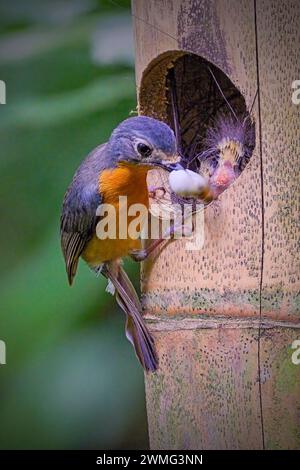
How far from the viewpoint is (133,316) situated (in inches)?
144

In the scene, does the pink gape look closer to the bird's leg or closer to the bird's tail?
the bird's leg

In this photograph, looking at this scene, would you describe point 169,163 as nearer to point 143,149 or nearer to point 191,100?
point 143,149

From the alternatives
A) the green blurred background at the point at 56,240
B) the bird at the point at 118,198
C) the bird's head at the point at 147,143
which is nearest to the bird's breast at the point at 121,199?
the bird at the point at 118,198

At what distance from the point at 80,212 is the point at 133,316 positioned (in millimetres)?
443

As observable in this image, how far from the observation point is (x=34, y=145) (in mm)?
4367

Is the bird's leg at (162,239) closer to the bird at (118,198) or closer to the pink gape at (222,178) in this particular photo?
the bird at (118,198)

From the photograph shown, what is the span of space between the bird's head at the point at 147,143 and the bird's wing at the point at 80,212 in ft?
0.77

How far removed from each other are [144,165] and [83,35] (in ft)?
3.34

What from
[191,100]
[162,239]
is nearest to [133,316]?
[162,239]

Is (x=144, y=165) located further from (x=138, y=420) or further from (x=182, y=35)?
(x=138, y=420)

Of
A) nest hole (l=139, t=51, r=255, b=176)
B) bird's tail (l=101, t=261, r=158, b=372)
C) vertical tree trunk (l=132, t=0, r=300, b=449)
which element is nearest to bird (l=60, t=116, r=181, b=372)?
bird's tail (l=101, t=261, r=158, b=372)

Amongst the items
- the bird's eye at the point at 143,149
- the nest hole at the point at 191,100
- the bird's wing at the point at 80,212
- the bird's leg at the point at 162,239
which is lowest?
the bird's leg at the point at 162,239

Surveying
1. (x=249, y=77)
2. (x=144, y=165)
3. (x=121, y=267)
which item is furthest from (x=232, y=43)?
(x=121, y=267)

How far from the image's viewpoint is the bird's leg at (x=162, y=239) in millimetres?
3553
